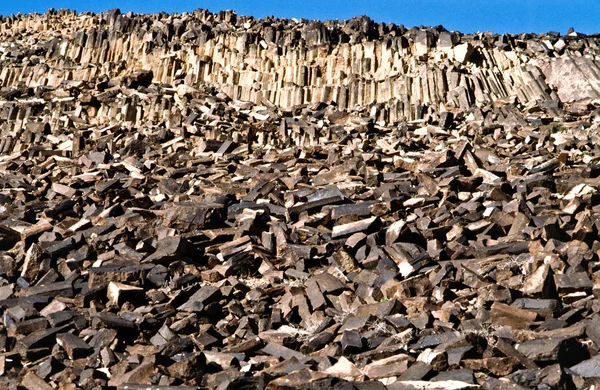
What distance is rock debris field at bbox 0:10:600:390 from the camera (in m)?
7.54

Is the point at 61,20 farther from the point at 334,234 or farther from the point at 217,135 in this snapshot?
the point at 334,234

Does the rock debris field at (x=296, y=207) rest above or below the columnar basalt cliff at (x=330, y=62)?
below

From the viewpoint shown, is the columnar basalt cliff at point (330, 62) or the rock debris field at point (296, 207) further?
the columnar basalt cliff at point (330, 62)

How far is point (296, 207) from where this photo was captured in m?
12.0

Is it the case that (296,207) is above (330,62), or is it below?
below

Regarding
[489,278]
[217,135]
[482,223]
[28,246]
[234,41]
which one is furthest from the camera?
Result: [234,41]

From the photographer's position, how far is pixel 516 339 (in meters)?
7.42

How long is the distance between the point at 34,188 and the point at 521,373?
36.0ft

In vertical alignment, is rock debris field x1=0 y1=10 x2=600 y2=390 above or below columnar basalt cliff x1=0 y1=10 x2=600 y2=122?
below

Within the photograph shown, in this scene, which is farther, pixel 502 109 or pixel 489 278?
pixel 502 109

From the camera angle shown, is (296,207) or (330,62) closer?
(296,207)

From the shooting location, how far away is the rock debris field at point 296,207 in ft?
24.7

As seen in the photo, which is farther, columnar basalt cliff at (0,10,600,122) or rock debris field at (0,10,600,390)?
columnar basalt cliff at (0,10,600,122)

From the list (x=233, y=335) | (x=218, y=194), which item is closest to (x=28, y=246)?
(x=218, y=194)
